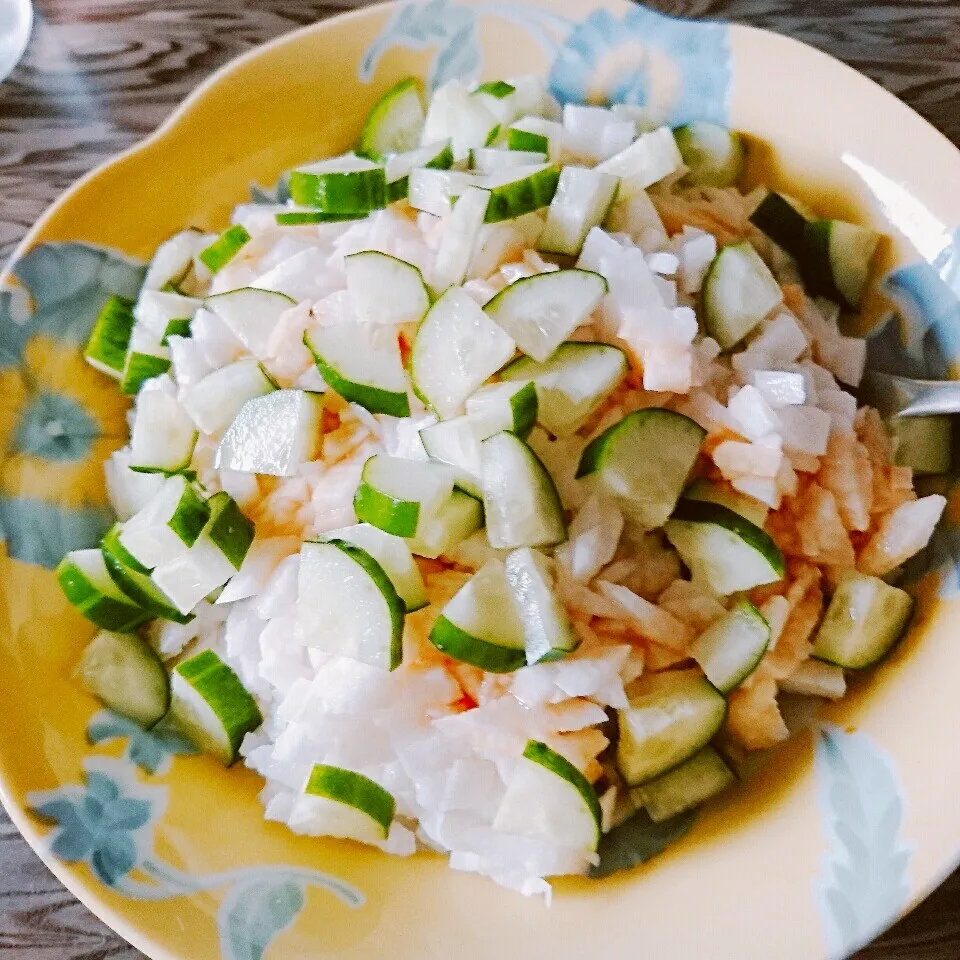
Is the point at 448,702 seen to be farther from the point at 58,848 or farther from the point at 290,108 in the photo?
the point at 290,108

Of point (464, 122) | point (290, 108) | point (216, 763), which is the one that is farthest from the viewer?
point (290, 108)

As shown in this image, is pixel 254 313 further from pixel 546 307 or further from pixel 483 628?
pixel 483 628

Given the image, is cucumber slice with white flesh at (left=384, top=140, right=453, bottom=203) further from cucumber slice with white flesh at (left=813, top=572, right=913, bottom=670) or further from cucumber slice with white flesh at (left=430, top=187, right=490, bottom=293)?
cucumber slice with white flesh at (left=813, top=572, right=913, bottom=670)

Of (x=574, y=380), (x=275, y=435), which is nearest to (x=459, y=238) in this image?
(x=574, y=380)

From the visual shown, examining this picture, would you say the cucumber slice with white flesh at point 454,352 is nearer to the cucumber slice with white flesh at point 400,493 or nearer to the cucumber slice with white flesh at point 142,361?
the cucumber slice with white flesh at point 400,493

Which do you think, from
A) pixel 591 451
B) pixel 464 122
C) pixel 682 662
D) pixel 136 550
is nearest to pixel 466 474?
pixel 591 451

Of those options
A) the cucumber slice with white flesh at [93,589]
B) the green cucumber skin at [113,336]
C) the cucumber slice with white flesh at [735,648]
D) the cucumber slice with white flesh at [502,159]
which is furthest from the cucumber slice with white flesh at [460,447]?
the green cucumber skin at [113,336]

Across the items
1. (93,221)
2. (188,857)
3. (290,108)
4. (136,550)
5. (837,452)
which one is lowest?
(188,857)
